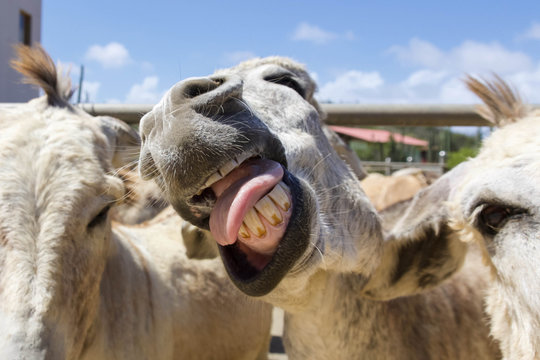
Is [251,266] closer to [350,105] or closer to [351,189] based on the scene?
[351,189]

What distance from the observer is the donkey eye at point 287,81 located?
2.11 m

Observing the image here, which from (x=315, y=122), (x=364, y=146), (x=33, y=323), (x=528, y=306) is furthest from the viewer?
(x=364, y=146)

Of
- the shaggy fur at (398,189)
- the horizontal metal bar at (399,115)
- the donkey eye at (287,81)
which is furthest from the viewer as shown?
the shaggy fur at (398,189)

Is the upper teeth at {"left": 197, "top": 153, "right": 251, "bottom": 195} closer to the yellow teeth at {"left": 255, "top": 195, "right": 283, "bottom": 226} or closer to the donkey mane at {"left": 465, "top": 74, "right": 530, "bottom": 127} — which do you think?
the yellow teeth at {"left": 255, "top": 195, "right": 283, "bottom": 226}

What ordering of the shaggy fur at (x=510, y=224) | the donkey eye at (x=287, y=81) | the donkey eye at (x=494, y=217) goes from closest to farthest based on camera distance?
1. the shaggy fur at (x=510, y=224)
2. the donkey eye at (x=494, y=217)
3. the donkey eye at (x=287, y=81)

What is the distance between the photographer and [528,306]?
161cm

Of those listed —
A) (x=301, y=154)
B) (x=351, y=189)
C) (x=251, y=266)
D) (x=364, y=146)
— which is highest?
(x=301, y=154)

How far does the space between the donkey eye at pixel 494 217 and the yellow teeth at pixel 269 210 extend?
0.88m

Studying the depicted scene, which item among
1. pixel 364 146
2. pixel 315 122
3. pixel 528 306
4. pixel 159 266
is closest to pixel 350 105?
pixel 315 122

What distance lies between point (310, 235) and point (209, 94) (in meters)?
0.56

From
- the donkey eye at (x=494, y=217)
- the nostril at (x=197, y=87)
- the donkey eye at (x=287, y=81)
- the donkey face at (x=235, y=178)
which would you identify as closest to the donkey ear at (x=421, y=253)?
the donkey eye at (x=494, y=217)

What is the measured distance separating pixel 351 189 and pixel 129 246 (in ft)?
5.00

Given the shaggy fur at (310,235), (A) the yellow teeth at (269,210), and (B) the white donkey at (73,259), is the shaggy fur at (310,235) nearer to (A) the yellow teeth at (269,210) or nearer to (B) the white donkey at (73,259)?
(A) the yellow teeth at (269,210)

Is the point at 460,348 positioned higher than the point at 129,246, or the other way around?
the point at 129,246
